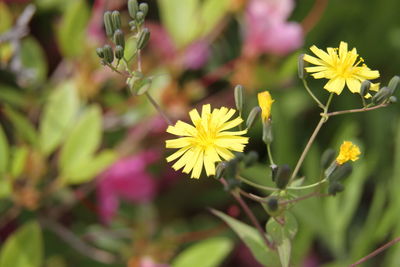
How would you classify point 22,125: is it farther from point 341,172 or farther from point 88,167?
point 341,172

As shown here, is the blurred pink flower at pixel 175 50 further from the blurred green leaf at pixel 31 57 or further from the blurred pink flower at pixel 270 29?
the blurred green leaf at pixel 31 57

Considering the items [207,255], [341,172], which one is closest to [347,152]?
[341,172]

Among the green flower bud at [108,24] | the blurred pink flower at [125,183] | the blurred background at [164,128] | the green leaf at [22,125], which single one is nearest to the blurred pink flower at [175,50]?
the blurred background at [164,128]

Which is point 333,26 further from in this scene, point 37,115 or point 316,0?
point 37,115

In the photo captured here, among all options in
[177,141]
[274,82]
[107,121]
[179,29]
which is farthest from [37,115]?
[177,141]

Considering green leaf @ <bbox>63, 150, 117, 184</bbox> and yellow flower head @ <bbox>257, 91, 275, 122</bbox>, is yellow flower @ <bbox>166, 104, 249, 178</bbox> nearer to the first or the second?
yellow flower head @ <bbox>257, 91, 275, 122</bbox>

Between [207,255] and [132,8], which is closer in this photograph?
[132,8]

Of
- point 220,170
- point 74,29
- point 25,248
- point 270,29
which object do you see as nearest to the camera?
point 220,170
